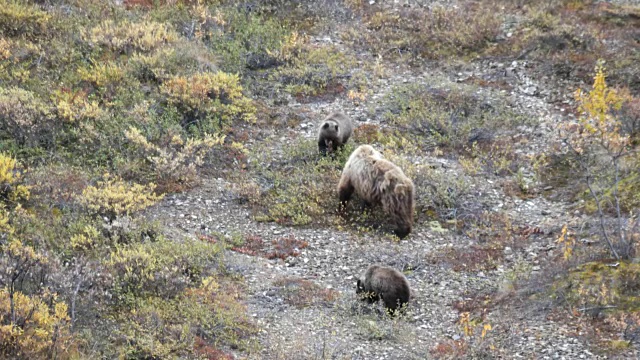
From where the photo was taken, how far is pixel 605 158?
14953 millimetres

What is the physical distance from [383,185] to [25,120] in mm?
8545

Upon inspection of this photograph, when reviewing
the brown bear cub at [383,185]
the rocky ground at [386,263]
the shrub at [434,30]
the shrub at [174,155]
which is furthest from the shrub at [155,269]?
the shrub at [434,30]

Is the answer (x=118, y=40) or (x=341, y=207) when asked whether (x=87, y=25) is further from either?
(x=341, y=207)

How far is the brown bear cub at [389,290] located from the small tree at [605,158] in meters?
3.45

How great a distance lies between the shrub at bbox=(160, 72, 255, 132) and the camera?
17.3 m

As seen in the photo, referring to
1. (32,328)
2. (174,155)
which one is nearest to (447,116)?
(174,155)

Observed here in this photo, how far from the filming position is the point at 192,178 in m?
15.2

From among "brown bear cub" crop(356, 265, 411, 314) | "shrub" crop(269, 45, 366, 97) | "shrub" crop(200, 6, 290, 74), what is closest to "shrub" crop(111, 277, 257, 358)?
"brown bear cub" crop(356, 265, 411, 314)

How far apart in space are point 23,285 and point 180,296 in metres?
2.36

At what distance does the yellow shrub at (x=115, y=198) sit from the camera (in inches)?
506

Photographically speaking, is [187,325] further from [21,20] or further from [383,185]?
[21,20]

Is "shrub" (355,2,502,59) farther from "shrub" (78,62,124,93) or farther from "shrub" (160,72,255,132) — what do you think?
"shrub" (78,62,124,93)

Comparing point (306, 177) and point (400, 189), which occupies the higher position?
point (400, 189)

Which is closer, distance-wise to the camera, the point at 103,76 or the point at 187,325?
the point at 187,325
